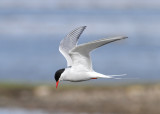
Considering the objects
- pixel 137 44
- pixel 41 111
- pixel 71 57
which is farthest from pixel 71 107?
pixel 137 44

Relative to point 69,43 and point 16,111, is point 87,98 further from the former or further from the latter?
point 69,43

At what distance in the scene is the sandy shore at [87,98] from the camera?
17.9 metres

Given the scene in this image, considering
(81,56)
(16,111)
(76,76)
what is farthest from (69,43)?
(16,111)

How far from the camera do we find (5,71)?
2155 cm

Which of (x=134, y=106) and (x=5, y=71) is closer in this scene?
(x=134, y=106)

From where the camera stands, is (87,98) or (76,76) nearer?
(76,76)

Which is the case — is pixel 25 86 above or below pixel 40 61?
below

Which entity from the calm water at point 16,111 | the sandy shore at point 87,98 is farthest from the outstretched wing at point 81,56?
the calm water at point 16,111

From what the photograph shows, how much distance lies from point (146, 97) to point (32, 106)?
2.80m

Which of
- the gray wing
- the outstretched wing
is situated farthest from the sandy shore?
the outstretched wing

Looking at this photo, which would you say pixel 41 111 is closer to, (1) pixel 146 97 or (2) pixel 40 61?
(1) pixel 146 97

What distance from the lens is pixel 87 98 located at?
1870cm

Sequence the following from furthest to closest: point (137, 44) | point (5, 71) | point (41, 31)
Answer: point (41, 31)
point (137, 44)
point (5, 71)

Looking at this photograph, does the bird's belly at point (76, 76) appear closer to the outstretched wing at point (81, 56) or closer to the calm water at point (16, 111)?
the outstretched wing at point (81, 56)
